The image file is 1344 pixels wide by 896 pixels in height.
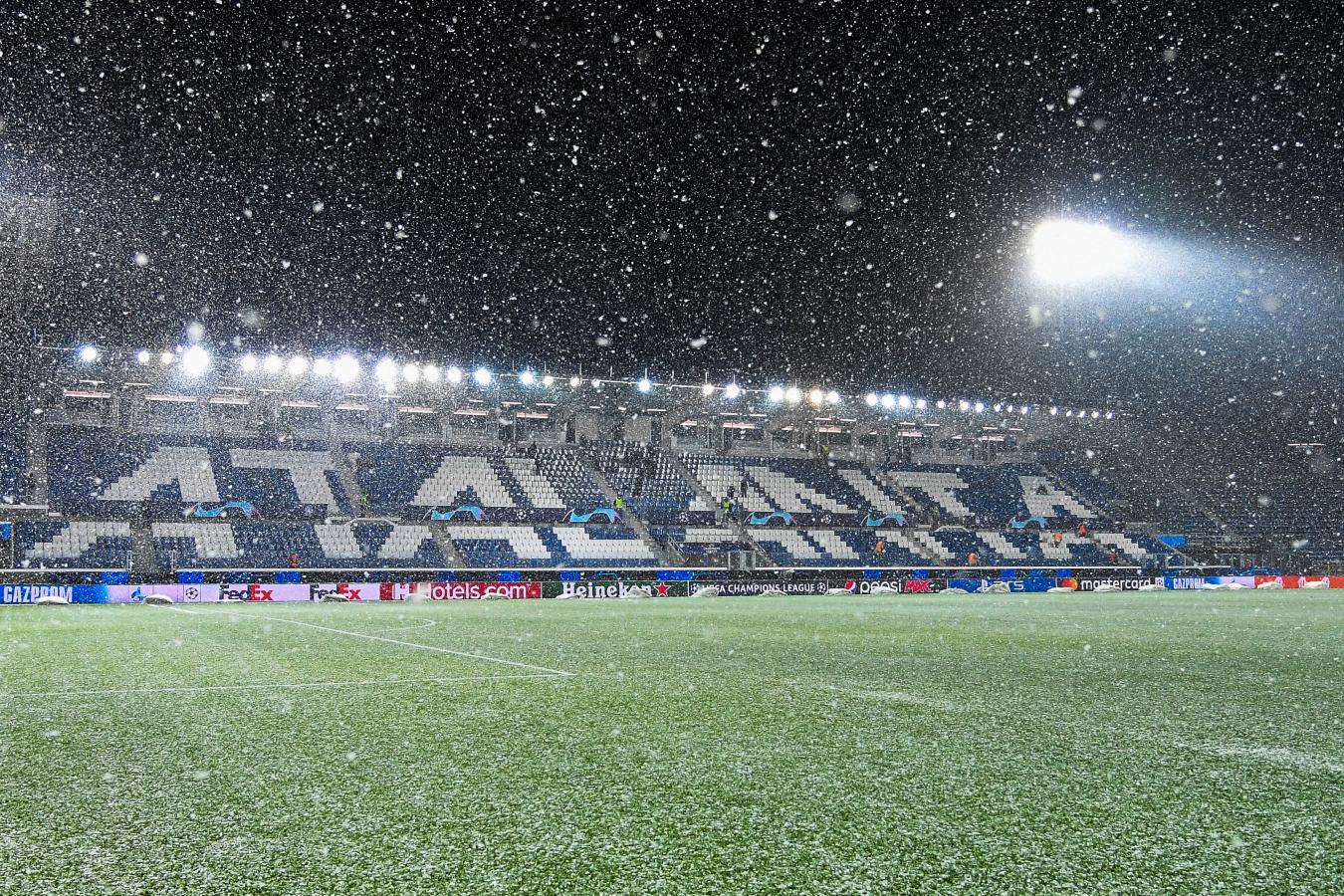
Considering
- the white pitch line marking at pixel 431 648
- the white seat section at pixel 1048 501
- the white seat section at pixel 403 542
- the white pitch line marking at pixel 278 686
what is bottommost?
the white pitch line marking at pixel 431 648

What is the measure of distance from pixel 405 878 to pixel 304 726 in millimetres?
3118

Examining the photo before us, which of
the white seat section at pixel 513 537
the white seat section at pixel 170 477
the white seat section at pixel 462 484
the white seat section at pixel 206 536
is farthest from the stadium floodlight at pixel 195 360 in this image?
the white seat section at pixel 513 537

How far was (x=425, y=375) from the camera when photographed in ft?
131

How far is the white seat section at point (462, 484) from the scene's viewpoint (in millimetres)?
41406

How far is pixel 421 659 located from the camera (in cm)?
Answer: 1000

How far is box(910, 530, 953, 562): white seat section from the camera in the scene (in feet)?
147

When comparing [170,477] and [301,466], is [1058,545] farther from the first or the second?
[170,477]

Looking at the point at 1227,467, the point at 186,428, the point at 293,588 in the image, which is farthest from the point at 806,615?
the point at 1227,467

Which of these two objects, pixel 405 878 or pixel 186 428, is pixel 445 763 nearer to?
pixel 405 878

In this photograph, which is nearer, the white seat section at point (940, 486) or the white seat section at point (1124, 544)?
the white seat section at point (1124, 544)

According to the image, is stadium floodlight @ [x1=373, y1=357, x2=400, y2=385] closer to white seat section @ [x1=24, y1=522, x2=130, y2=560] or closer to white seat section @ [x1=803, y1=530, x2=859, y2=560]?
white seat section @ [x1=24, y1=522, x2=130, y2=560]

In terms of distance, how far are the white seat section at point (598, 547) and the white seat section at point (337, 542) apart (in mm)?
7923

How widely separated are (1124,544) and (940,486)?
903cm

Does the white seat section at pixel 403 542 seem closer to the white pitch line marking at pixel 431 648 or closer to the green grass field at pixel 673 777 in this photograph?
the white pitch line marking at pixel 431 648
